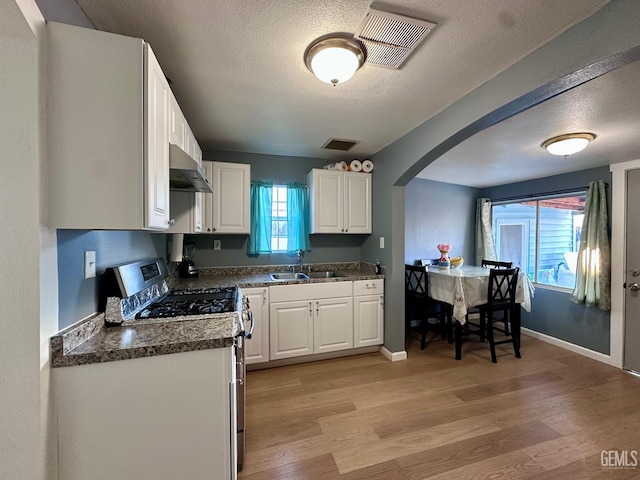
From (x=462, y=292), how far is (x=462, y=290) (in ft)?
0.08

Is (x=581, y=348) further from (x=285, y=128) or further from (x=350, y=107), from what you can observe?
A: (x=285, y=128)

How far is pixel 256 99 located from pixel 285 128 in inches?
21.3

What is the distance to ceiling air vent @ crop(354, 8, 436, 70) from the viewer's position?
1.25 m

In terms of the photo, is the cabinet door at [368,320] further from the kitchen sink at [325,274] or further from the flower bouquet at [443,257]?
the flower bouquet at [443,257]

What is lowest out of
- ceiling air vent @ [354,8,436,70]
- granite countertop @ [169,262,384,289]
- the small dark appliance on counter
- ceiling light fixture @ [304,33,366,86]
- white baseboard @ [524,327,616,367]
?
white baseboard @ [524,327,616,367]

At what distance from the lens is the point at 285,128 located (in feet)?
8.25

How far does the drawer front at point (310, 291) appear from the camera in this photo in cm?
273

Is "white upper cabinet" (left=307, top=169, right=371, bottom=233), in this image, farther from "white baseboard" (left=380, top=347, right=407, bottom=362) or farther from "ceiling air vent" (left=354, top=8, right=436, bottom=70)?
"ceiling air vent" (left=354, top=8, right=436, bottom=70)

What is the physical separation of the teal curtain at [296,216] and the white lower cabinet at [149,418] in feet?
7.09

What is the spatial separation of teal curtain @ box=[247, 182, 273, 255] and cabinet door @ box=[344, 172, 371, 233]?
928 mm

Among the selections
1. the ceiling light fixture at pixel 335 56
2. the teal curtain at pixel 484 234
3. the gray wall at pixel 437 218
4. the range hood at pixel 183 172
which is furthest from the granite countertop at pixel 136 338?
the teal curtain at pixel 484 234

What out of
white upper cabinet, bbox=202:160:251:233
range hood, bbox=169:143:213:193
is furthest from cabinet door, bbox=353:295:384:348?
range hood, bbox=169:143:213:193

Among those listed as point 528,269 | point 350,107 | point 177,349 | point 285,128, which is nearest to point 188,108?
point 285,128

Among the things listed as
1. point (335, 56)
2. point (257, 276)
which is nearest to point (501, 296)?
point (257, 276)
